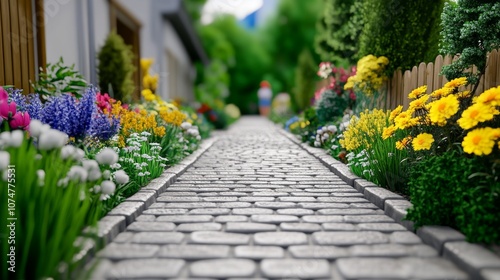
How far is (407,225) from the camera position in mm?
3365

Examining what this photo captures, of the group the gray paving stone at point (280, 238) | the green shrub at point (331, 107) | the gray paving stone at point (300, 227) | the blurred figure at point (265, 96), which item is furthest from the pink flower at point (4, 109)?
the blurred figure at point (265, 96)

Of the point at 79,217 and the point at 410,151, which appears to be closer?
the point at 79,217

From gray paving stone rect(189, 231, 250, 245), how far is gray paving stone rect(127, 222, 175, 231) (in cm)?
27

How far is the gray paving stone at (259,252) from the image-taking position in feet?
9.11

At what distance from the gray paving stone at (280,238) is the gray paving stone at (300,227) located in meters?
0.10

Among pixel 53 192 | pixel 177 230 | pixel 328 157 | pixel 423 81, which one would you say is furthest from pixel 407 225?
pixel 328 157

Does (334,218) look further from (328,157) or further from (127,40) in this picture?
(127,40)

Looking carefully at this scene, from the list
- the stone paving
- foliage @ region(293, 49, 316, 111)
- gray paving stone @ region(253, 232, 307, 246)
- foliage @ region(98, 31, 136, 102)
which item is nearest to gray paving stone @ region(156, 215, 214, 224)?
the stone paving

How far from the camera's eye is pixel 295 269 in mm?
2574

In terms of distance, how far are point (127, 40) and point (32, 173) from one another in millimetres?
9973

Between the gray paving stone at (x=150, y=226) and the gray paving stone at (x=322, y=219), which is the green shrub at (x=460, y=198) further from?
the gray paving stone at (x=150, y=226)

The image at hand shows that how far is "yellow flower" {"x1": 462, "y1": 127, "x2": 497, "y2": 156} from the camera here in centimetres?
300

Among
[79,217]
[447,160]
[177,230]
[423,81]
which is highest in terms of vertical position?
[423,81]

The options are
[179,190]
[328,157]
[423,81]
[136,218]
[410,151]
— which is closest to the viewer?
[136,218]
